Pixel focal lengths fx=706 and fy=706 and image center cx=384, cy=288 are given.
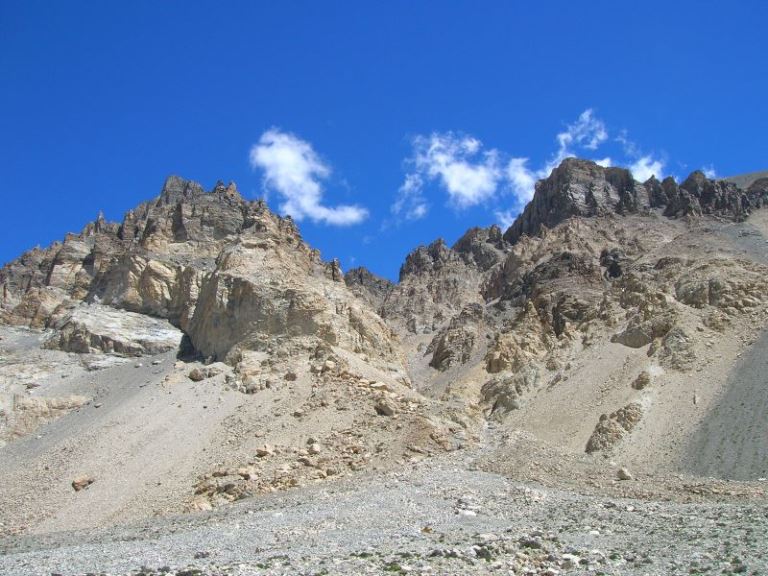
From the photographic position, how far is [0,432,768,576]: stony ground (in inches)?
664

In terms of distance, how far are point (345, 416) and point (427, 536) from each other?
14.2m

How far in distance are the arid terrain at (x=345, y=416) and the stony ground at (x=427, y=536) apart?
0.42ft

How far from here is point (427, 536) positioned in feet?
66.3

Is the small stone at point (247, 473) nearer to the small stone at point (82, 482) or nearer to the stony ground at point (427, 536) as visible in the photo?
the stony ground at point (427, 536)

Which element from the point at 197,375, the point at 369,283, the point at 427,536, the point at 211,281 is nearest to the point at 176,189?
the point at 211,281

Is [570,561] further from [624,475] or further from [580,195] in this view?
[580,195]

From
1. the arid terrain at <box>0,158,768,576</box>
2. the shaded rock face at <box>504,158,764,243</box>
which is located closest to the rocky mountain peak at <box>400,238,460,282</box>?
the shaded rock face at <box>504,158,764,243</box>

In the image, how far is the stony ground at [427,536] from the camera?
55.3 ft

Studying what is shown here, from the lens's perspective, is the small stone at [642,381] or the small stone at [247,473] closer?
the small stone at [247,473]

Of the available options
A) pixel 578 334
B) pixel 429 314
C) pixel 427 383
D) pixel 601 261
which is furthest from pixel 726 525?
pixel 429 314

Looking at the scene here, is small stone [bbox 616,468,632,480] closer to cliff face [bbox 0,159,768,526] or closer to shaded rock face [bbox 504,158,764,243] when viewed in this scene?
cliff face [bbox 0,159,768,526]

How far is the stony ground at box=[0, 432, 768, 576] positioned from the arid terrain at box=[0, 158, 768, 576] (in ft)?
0.42

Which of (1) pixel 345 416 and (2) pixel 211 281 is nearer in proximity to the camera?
(1) pixel 345 416

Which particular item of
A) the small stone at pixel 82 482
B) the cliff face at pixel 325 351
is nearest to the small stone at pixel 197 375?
the cliff face at pixel 325 351
